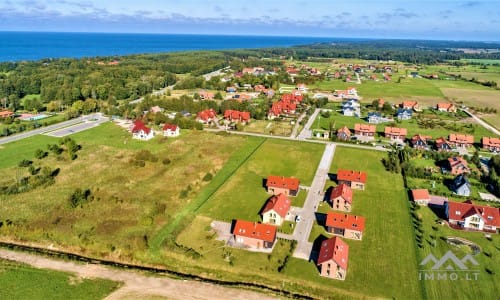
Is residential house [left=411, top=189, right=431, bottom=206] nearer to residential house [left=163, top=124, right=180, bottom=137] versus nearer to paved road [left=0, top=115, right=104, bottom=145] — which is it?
residential house [left=163, top=124, right=180, bottom=137]

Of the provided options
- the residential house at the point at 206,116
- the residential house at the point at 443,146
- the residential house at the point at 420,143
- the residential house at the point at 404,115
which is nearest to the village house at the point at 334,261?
the residential house at the point at 420,143

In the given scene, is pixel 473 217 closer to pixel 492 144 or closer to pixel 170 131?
pixel 492 144

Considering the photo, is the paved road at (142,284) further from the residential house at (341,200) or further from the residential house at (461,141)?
the residential house at (461,141)

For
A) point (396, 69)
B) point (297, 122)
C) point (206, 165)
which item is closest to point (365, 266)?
point (206, 165)

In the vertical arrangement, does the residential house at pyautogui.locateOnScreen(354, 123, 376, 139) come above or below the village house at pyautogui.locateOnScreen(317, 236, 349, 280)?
above

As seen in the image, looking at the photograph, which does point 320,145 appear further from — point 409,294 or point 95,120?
point 95,120

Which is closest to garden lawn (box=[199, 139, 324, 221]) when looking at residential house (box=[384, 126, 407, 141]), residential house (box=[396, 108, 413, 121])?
residential house (box=[384, 126, 407, 141])
